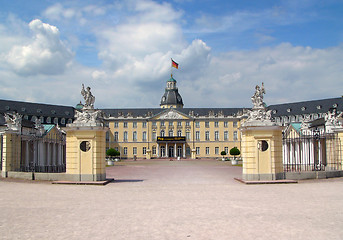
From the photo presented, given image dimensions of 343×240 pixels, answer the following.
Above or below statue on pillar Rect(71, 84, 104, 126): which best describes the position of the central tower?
above

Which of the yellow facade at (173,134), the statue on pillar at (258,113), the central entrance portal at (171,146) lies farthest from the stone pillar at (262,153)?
the yellow facade at (173,134)

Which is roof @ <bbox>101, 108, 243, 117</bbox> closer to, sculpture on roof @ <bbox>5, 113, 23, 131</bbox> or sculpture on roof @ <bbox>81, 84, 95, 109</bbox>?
sculpture on roof @ <bbox>5, 113, 23, 131</bbox>

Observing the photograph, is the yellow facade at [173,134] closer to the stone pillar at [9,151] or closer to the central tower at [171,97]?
the central tower at [171,97]

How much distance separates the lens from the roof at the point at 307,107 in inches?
3152

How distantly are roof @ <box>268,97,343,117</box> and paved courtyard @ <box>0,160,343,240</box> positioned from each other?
230 ft

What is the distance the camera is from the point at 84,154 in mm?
20641

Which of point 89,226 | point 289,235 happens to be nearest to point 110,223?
point 89,226

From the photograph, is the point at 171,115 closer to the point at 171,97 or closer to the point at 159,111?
the point at 159,111

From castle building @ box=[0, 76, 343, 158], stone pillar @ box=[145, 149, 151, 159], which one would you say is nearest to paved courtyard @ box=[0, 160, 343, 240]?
stone pillar @ box=[145, 149, 151, 159]

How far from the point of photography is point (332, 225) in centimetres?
940

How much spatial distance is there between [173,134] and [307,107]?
113 feet

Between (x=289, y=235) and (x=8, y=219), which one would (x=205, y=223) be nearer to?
(x=289, y=235)

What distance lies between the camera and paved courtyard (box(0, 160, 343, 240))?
344 inches

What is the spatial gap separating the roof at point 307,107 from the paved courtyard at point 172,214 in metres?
70.2
